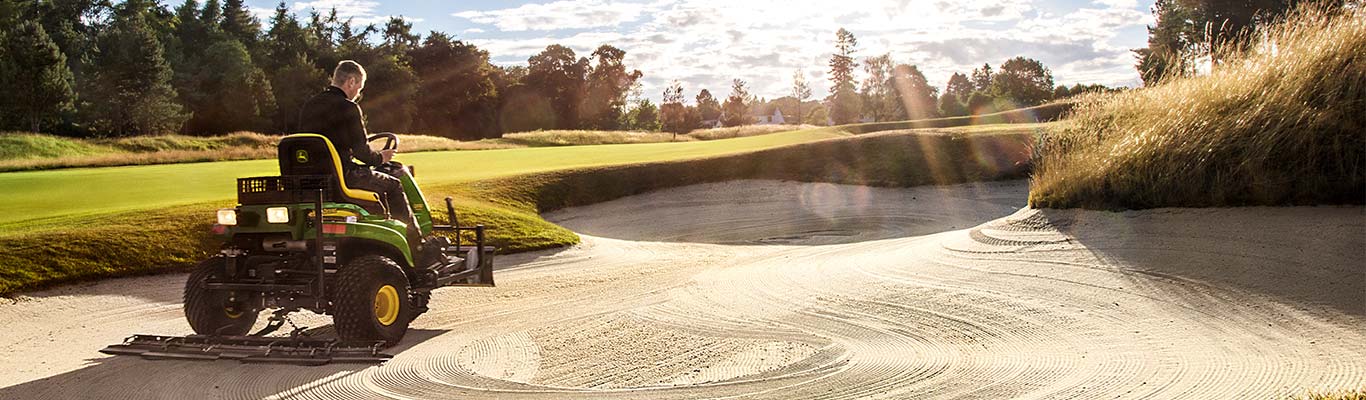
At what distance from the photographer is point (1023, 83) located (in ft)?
281

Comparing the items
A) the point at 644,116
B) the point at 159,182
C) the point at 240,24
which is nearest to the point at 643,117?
the point at 644,116

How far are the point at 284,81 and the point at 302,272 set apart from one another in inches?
2469

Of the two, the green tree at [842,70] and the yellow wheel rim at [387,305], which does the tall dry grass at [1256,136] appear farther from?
the green tree at [842,70]

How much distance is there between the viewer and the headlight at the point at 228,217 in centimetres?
687

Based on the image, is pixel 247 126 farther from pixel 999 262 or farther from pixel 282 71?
pixel 999 262

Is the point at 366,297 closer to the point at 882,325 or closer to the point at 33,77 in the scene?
the point at 882,325

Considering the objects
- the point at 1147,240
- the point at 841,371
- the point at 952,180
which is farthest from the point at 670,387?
the point at 952,180

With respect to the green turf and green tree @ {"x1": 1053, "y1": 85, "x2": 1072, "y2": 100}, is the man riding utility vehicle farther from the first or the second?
green tree @ {"x1": 1053, "y1": 85, "x2": 1072, "y2": 100}

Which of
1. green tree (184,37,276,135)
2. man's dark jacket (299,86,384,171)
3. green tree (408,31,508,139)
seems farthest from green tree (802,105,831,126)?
man's dark jacket (299,86,384,171)

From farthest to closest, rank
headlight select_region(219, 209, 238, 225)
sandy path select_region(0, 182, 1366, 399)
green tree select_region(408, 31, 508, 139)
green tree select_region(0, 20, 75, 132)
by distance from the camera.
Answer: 1. green tree select_region(408, 31, 508, 139)
2. green tree select_region(0, 20, 75, 132)
3. headlight select_region(219, 209, 238, 225)
4. sandy path select_region(0, 182, 1366, 399)

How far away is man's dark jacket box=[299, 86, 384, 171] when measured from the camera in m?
6.92

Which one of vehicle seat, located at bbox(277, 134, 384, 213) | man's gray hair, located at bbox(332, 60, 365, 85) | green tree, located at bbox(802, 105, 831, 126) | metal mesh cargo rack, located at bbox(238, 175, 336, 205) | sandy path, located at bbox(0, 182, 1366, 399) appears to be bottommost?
sandy path, located at bbox(0, 182, 1366, 399)

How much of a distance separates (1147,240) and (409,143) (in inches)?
1470

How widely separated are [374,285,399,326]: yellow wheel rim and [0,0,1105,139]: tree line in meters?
53.5
